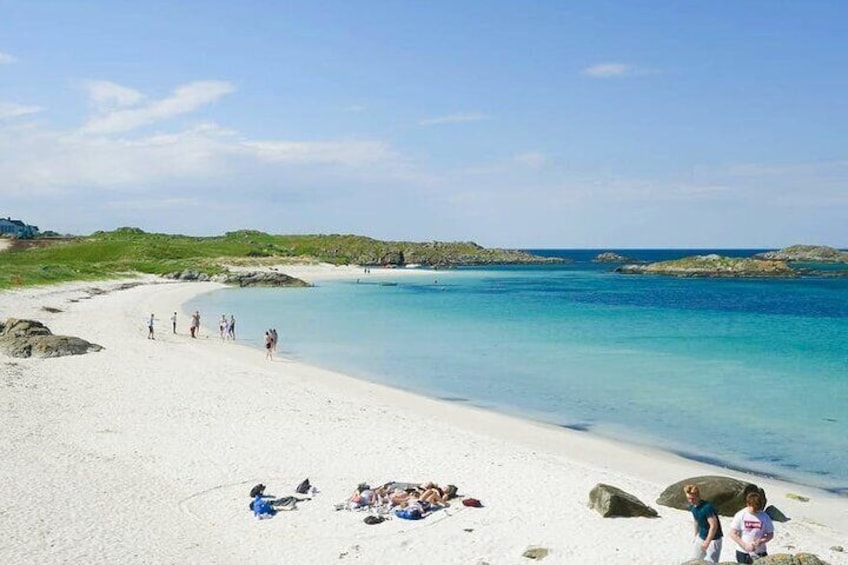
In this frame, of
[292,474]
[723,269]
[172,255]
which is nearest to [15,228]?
[172,255]

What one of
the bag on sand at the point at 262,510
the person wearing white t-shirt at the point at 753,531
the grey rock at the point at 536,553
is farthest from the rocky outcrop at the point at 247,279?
the person wearing white t-shirt at the point at 753,531

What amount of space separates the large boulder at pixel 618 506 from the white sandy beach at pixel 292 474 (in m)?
0.22

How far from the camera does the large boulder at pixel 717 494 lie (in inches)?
522

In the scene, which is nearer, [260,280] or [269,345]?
[269,345]

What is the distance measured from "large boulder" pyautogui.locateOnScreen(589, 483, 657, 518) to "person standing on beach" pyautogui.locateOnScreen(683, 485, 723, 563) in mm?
2734

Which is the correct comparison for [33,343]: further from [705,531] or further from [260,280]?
[260,280]

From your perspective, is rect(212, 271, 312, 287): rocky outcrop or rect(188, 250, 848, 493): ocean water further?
rect(212, 271, 312, 287): rocky outcrop

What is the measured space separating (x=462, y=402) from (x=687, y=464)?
30.3 feet

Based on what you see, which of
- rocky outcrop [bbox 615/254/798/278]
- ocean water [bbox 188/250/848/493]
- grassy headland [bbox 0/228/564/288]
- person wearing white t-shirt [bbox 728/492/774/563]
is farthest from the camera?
rocky outcrop [bbox 615/254/798/278]

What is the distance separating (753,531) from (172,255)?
120551mm

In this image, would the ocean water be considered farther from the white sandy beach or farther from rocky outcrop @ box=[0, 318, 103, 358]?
rocky outcrop @ box=[0, 318, 103, 358]

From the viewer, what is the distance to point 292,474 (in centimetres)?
1514

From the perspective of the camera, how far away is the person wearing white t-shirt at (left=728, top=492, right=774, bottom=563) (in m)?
9.16

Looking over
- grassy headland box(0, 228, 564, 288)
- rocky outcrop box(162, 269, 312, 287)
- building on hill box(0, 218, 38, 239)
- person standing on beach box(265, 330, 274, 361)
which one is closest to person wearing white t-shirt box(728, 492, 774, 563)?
person standing on beach box(265, 330, 274, 361)
